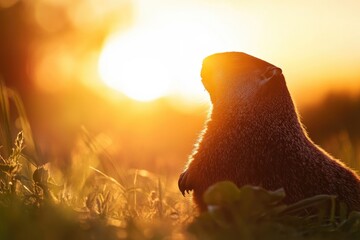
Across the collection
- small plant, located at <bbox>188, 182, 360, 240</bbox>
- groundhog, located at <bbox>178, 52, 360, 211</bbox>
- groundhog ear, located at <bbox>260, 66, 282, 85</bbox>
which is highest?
groundhog ear, located at <bbox>260, 66, 282, 85</bbox>

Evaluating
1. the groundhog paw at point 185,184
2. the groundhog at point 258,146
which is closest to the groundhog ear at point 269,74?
the groundhog at point 258,146

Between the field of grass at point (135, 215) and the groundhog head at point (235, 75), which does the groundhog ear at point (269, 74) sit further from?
the field of grass at point (135, 215)

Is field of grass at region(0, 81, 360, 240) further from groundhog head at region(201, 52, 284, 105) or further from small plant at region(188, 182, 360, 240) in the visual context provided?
groundhog head at region(201, 52, 284, 105)

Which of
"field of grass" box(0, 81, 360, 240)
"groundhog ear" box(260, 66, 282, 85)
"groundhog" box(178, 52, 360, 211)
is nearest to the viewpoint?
"field of grass" box(0, 81, 360, 240)

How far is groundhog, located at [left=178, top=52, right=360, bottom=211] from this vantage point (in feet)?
14.1

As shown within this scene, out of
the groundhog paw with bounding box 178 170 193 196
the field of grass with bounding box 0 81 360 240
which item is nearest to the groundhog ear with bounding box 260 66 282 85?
the groundhog paw with bounding box 178 170 193 196

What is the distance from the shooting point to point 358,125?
459 inches

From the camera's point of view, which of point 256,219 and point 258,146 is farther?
point 258,146

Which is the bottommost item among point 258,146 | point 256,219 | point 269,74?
point 256,219

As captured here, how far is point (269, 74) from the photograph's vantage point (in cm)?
501

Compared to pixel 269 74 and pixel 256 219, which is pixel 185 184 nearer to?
pixel 269 74

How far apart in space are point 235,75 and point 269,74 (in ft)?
1.05

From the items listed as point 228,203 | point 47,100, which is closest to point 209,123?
point 228,203

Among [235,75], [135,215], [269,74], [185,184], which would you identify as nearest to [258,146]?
[185,184]
